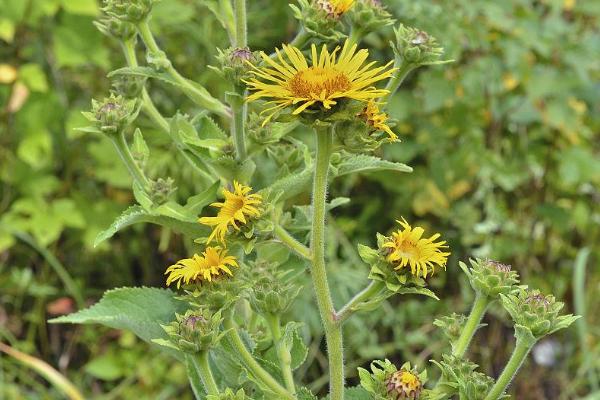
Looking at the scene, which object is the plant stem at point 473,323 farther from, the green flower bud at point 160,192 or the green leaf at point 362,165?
the green flower bud at point 160,192

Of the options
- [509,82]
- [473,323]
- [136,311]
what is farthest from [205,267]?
[509,82]

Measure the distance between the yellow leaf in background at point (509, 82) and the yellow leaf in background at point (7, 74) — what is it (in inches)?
48.0

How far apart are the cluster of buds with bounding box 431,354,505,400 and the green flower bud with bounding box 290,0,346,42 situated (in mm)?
340

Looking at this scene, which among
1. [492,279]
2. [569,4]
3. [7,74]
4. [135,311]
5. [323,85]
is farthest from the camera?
[569,4]

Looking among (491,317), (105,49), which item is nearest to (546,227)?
(491,317)

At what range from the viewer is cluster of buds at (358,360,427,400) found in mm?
756

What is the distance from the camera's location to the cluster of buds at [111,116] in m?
0.90

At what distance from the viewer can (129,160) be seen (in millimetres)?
939

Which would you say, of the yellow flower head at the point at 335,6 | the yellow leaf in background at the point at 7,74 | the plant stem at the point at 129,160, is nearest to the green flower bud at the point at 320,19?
the yellow flower head at the point at 335,6

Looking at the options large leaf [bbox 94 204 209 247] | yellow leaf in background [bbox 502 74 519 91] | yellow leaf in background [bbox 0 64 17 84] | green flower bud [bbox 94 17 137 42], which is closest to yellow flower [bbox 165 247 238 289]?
large leaf [bbox 94 204 209 247]

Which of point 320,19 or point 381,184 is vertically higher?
point 320,19

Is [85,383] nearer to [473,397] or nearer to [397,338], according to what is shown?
[397,338]

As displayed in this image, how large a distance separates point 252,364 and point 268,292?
71mm

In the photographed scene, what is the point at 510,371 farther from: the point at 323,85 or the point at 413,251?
the point at 323,85
